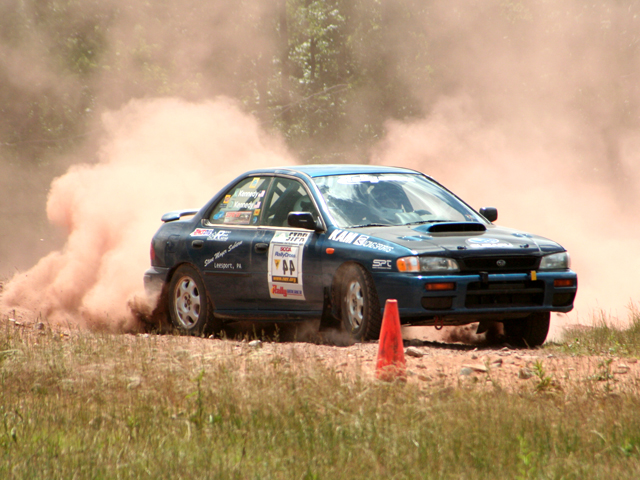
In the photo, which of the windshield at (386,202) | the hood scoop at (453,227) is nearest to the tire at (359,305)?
the windshield at (386,202)

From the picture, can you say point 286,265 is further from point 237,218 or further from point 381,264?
point 381,264

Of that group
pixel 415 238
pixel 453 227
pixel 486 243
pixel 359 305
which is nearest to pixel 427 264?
pixel 415 238

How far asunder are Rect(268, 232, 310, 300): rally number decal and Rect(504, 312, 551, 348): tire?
185 centimetres

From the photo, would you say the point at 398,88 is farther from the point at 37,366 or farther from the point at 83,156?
the point at 37,366

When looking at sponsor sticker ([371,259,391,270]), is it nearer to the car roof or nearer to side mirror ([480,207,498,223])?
the car roof

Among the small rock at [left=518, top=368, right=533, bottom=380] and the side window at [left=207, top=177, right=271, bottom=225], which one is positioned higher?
the side window at [left=207, top=177, right=271, bottom=225]

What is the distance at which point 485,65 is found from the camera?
24531 millimetres

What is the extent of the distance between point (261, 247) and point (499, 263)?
2153 mm

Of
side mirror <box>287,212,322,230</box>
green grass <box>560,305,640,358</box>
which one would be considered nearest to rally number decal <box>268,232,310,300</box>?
side mirror <box>287,212,322,230</box>

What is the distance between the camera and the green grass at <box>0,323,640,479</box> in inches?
167

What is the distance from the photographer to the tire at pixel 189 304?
348 inches

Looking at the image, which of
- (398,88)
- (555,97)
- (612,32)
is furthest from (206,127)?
(612,32)

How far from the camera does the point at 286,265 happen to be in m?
8.06

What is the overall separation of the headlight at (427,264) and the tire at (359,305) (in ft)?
1.07
